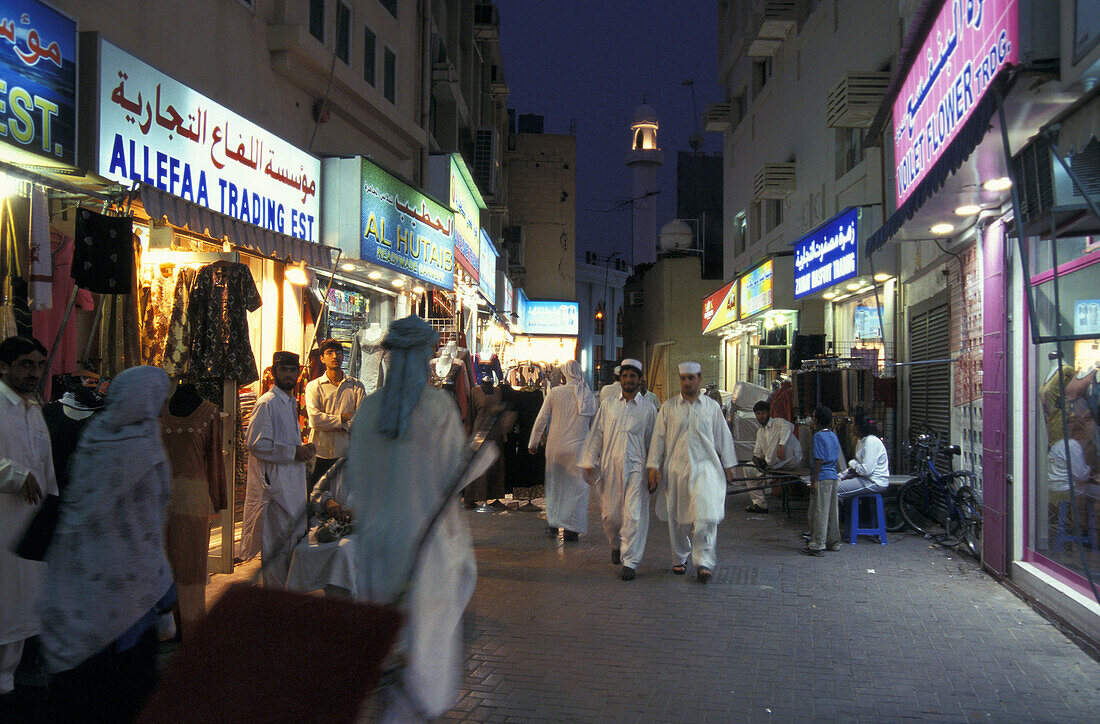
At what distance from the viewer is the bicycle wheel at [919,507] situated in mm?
9617

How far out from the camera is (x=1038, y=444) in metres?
6.57

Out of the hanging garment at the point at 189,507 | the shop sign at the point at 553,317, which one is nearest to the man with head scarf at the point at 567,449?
the hanging garment at the point at 189,507

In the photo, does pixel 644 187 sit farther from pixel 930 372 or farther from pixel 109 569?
pixel 109 569

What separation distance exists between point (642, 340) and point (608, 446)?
33963 mm

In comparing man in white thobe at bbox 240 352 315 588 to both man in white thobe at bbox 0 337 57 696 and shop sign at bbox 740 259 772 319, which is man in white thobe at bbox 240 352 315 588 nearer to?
man in white thobe at bbox 0 337 57 696

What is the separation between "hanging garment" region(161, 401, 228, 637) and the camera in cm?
512

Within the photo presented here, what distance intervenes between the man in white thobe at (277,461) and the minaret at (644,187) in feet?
139

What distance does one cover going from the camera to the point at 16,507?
14.2 feet

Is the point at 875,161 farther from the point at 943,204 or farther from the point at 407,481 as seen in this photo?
the point at 407,481

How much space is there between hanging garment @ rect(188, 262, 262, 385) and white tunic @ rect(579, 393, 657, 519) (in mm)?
3223

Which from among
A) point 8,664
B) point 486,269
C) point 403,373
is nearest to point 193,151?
point 8,664

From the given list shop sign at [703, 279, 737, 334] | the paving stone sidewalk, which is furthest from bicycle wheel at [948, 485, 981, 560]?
shop sign at [703, 279, 737, 334]

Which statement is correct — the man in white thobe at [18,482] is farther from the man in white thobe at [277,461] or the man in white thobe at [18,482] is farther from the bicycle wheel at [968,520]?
the bicycle wheel at [968,520]

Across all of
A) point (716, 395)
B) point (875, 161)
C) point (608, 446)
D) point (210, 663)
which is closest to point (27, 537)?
point (210, 663)
